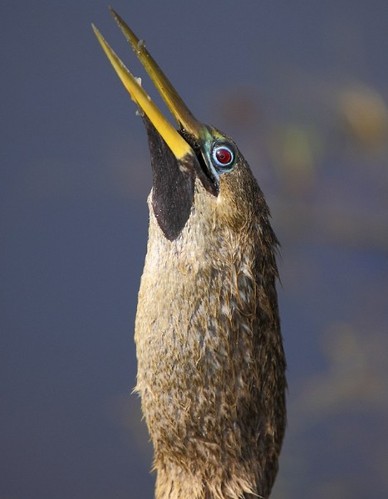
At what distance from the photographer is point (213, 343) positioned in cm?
134

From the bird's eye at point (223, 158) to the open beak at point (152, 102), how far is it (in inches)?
1.3

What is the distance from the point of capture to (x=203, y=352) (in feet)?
4.37

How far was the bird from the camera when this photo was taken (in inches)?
51.9

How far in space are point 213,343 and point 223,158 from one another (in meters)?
0.24

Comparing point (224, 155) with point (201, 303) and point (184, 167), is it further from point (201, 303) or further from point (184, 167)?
point (201, 303)

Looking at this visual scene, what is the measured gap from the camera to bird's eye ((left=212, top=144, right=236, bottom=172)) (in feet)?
4.39

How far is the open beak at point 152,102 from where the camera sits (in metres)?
1.30

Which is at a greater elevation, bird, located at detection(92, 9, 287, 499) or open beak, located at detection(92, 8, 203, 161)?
open beak, located at detection(92, 8, 203, 161)

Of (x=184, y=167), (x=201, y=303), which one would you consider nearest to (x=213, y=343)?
(x=201, y=303)

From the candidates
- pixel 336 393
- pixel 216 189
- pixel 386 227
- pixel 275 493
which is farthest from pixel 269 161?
pixel 216 189

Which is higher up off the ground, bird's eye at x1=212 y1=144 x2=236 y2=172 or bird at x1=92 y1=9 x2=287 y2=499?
bird's eye at x1=212 y1=144 x2=236 y2=172

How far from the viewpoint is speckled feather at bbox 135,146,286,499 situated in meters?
1.32

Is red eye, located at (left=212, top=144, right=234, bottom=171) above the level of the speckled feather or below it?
above

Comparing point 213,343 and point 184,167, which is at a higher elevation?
point 184,167
